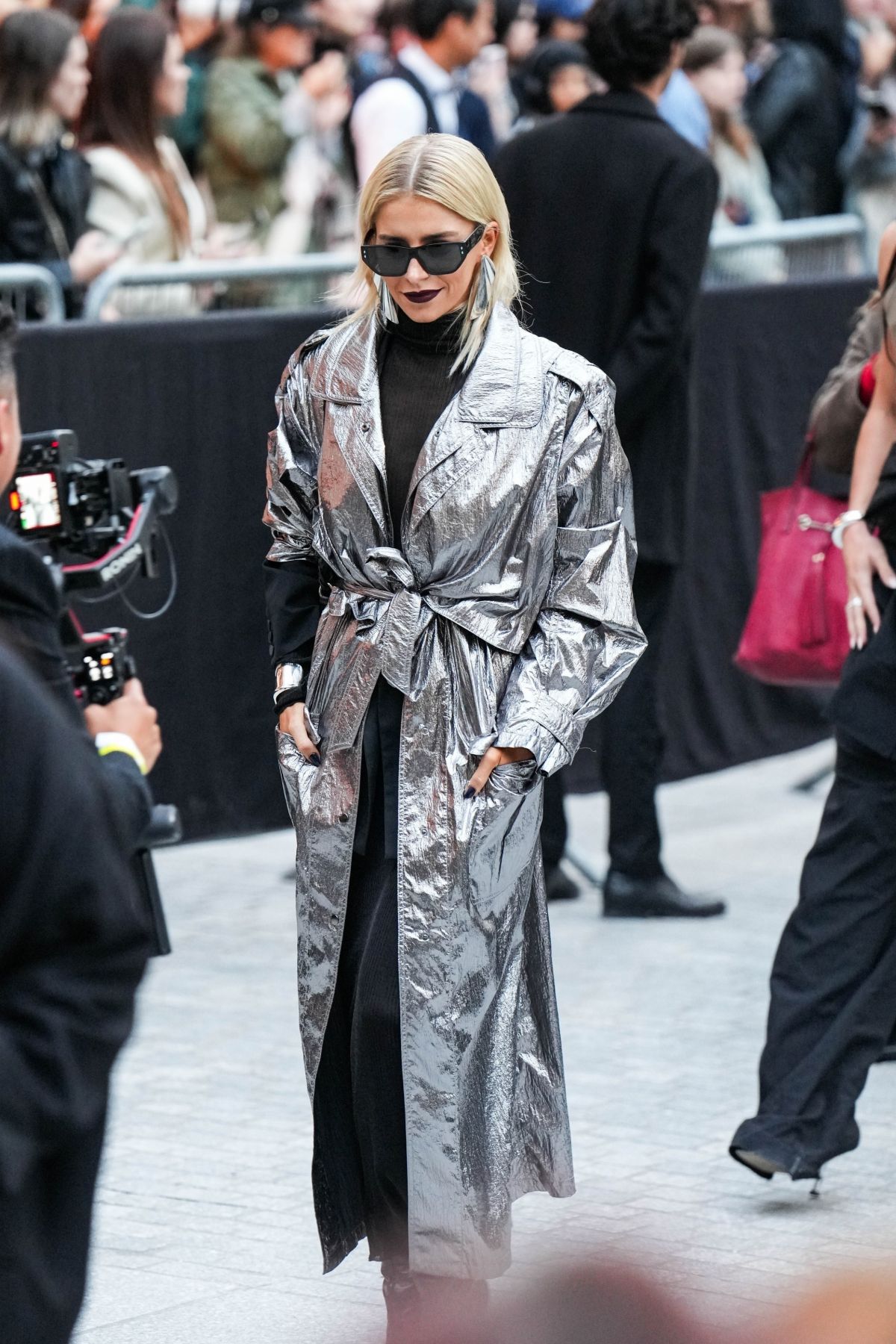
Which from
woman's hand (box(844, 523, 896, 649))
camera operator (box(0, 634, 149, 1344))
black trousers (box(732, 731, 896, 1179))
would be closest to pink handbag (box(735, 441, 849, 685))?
woman's hand (box(844, 523, 896, 649))

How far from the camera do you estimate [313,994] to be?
3.65 meters

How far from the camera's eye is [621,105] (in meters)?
6.54

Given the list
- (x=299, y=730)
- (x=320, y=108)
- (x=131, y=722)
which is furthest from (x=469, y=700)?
(x=320, y=108)

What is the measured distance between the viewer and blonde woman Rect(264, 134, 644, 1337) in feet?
11.6

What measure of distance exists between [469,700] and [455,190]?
81 cm

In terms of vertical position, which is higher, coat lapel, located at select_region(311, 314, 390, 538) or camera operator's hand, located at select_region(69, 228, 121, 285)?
coat lapel, located at select_region(311, 314, 390, 538)

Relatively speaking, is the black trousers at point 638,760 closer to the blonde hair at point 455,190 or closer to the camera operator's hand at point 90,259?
the camera operator's hand at point 90,259

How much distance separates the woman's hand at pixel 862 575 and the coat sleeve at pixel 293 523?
3.77ft

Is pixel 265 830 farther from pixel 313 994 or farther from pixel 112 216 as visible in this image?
pixel 313 994

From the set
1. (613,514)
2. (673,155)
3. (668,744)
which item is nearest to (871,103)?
(668,744)

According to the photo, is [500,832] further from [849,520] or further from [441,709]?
[849,520]

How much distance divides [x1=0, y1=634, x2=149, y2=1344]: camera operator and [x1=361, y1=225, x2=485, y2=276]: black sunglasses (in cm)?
174

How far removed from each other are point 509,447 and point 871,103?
859cm

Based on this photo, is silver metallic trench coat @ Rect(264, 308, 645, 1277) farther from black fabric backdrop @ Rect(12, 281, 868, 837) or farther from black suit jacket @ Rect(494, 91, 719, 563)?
black fabric backdrop @ Rect(12, 281, 868, 837)
